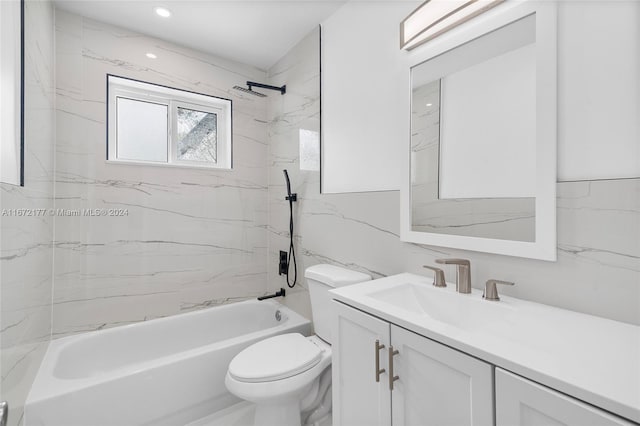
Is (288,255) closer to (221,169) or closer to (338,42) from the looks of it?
(221,169)

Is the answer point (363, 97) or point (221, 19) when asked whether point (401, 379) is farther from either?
point (221, 19)

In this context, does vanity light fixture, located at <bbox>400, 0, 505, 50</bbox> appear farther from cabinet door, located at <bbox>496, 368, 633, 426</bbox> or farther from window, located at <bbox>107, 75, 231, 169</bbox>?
window, located at <bbox>107, 75, 231, 169</bbox>

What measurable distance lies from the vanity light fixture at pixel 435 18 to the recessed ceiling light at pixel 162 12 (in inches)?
61.0

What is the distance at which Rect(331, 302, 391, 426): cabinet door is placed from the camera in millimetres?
954

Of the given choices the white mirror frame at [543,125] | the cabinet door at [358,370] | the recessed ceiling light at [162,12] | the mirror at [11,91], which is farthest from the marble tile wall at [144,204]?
the white mirror frame at [543,125]

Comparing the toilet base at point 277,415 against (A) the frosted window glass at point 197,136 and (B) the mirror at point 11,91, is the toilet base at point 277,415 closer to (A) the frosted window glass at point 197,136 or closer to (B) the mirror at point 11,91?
(B) the mirror at point 11,91

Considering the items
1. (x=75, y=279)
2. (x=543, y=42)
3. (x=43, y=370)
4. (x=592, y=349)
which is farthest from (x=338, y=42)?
(x=43, y=370)

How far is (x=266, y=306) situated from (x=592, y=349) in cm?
218

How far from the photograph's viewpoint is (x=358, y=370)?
1.05 m

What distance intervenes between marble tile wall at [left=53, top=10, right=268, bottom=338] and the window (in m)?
0.09

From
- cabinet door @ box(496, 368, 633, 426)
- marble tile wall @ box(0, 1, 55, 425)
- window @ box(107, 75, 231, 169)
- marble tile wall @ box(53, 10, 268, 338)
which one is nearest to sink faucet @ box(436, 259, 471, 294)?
cabinet door @ box(496, 368, 633, 426)

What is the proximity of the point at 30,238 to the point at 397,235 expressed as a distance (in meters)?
1.74

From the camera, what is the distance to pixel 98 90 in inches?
79.4

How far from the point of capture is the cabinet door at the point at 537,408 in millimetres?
537
